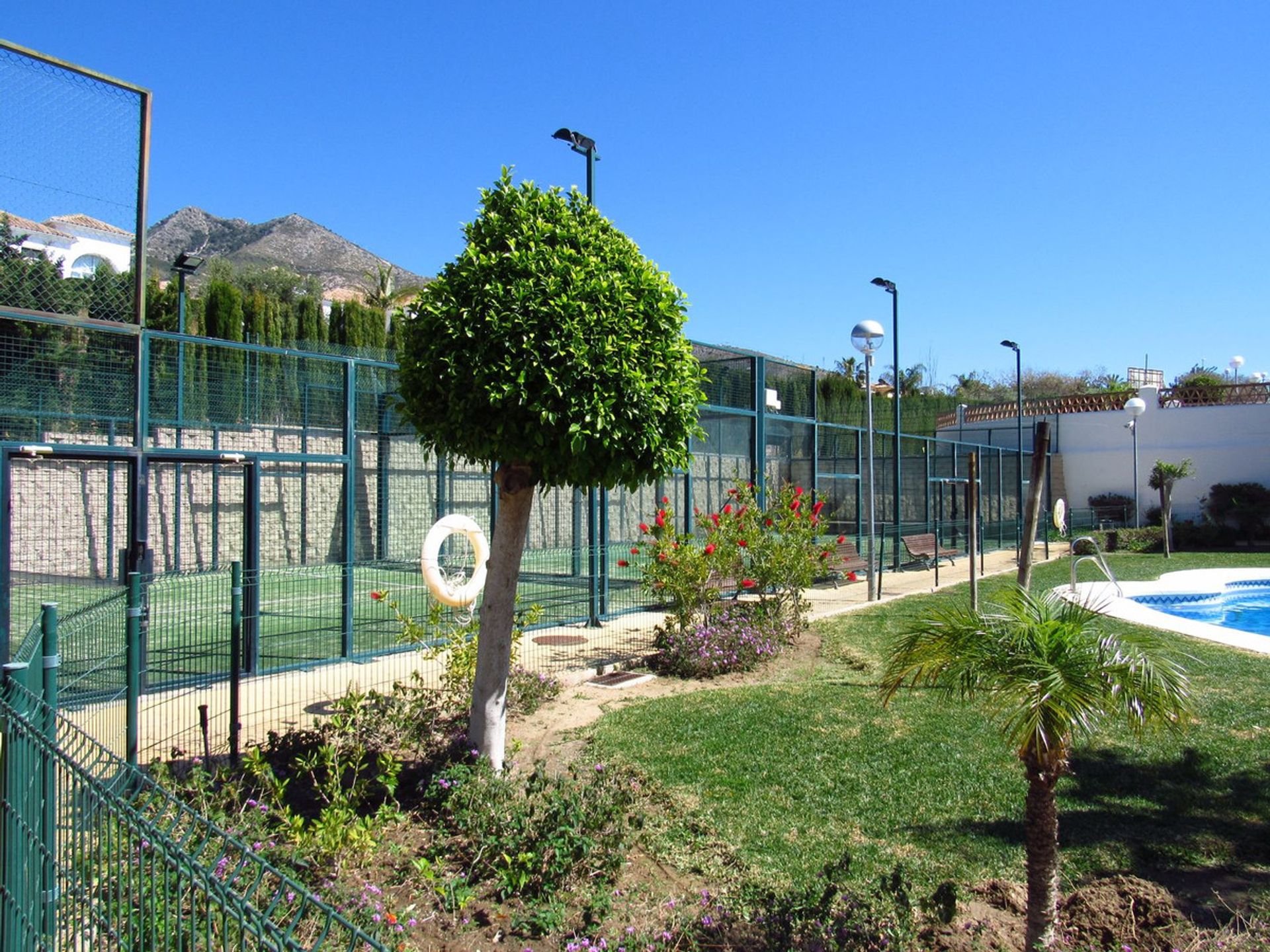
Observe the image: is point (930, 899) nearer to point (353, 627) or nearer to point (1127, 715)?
point (1127, 715)

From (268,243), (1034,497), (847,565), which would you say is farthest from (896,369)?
(268,243)

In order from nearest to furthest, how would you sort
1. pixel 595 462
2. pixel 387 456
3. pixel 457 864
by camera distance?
pixel 457 864 < pixel 595 462 < pixel 387 456

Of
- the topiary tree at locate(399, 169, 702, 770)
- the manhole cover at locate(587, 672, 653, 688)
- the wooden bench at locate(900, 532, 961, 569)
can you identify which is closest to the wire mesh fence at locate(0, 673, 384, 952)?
the topiary tree at locate(399, 169, 702, 770)

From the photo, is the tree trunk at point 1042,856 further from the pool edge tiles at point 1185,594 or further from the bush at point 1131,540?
the bush at point 1131,540

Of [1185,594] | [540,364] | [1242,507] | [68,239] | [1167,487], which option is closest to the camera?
[540,364]

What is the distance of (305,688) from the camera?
759cm

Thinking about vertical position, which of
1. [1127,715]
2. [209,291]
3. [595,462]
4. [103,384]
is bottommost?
[1127,715]

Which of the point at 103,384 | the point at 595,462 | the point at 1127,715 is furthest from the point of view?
the point at 103,384

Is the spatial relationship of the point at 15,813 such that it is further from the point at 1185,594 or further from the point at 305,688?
the point at 1185,594

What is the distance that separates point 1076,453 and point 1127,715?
102ft

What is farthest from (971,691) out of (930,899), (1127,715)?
(930,899)

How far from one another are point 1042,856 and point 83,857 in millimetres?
3010

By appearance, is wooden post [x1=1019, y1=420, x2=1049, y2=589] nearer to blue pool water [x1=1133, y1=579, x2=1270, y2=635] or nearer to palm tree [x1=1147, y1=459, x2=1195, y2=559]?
blue pool water [x1=1133, y1=579, x2=1270, y2=635]

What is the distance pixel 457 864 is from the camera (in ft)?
13.2
